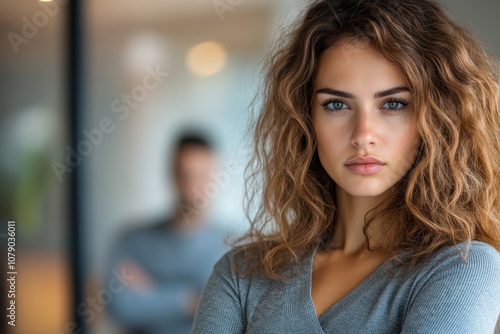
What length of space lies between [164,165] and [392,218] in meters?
2.20

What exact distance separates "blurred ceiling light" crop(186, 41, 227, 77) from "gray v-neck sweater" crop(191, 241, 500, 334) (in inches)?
86.6

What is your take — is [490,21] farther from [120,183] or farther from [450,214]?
[450,214]

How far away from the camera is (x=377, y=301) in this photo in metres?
1.41

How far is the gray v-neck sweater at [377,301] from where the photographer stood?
130 cm

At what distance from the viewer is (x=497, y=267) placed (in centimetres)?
137

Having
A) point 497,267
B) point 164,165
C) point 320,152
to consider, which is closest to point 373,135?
point 320,152

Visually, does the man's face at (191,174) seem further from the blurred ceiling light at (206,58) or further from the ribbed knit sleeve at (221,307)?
the ribbed knit sleeve at (221,307)

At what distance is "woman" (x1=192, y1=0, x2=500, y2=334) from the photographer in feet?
4.69

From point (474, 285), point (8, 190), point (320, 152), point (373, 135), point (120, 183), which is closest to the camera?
point (474, 285)
